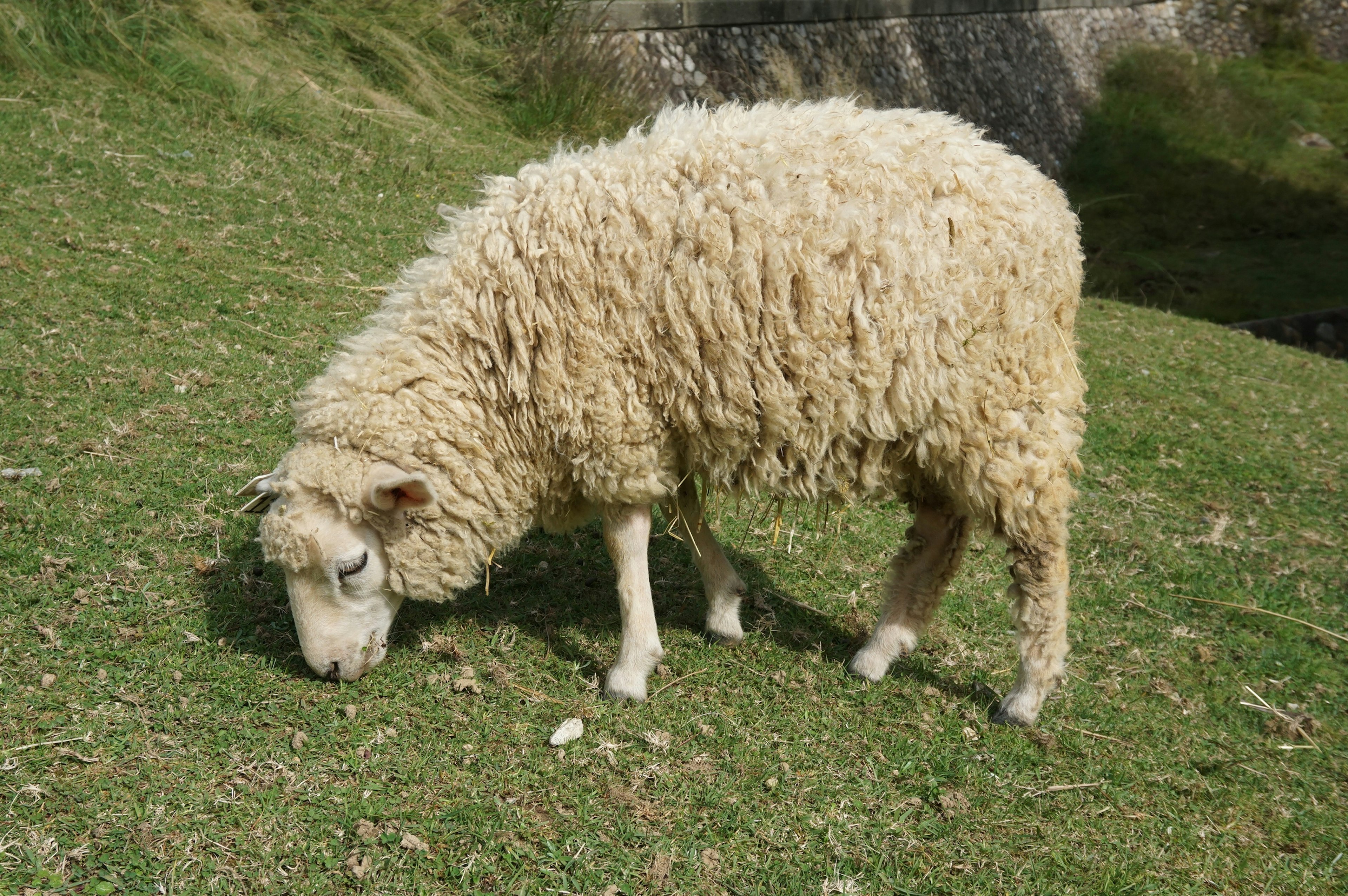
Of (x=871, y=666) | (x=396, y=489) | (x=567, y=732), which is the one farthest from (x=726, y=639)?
(x=396, y=489)

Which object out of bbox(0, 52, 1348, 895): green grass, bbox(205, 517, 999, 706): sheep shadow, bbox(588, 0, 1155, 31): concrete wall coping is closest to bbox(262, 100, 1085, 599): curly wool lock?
bbox(205, 517, 999, 706): sheep shadow

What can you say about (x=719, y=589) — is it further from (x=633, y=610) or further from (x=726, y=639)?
(x=633, y=610)

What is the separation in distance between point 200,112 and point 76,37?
1.11 metres

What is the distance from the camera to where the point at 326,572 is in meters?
3.56

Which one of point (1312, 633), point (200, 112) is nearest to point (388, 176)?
point (200, 112)

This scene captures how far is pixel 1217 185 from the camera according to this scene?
619 inches

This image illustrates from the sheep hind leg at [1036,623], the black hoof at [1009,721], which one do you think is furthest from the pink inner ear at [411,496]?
the black hoof at [1009,721]

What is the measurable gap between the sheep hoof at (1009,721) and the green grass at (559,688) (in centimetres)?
7

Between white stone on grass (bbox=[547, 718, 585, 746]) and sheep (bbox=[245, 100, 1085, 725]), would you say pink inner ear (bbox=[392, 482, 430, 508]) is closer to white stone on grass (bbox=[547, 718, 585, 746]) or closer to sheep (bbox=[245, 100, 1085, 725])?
sheep (bbox=[245, 100, 1085, 725])

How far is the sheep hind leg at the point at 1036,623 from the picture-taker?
3730 millimetres

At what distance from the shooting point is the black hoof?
156 inches

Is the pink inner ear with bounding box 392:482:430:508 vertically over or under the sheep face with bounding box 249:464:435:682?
over

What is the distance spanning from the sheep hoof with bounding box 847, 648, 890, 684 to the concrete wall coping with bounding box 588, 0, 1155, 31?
827 centimetres

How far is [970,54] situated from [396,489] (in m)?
14.9
